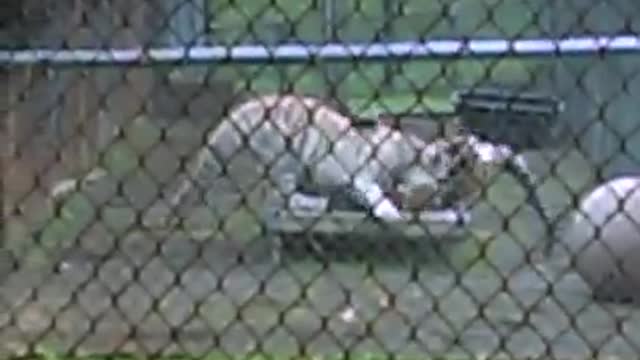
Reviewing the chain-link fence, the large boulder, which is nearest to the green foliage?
the chain-link fence

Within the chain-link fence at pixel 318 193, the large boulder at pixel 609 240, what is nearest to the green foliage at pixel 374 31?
the chain-link fence at pixel 318 193

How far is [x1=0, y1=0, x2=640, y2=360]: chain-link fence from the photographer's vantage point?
3695 mm

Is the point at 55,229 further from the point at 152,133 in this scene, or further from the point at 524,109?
the point at 524,109

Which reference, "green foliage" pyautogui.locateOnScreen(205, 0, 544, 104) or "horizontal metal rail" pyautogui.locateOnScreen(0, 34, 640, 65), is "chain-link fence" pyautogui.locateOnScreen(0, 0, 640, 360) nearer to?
"green foliage" pyautogui.locateOnScreen(205, 0, 544, 104)

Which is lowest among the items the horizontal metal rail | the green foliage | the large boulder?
the large boulder

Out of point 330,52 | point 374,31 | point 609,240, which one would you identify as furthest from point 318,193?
point 330,52

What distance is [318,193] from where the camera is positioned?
422cm

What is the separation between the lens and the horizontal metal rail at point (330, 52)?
299 centimetres

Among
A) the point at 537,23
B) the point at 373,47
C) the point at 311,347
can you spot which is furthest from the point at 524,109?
the point at 373,47

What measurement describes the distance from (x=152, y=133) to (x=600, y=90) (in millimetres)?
1163

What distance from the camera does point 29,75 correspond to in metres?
3.58

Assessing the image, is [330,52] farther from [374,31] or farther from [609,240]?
[609,240]

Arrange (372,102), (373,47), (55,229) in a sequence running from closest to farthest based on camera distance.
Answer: (373,47) < (372,102) < (55,229)

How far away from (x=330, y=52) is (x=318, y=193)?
3.96 ft
